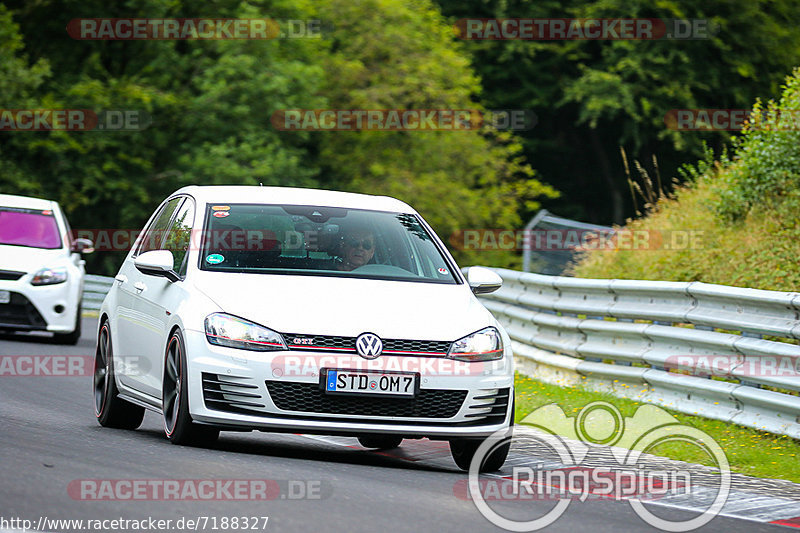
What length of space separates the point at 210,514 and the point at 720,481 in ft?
12.2

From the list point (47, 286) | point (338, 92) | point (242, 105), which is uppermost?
point (47, 286)

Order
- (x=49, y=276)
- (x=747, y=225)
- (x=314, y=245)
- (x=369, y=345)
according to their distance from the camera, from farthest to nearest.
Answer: (x=49, y=276) < (x=747, y=225) < (x=314, y=245) < (x=369, y=345)

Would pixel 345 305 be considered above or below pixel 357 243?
below

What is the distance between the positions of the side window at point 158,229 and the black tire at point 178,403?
1592 millimetres

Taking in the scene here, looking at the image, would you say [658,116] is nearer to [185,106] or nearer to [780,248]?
[185,106]

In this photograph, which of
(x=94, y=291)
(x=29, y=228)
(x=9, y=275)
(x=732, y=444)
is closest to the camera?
(x=732, y=444)

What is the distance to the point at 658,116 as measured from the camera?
4316 cm

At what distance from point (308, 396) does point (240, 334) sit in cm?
53

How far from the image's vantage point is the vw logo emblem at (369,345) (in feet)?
26.8

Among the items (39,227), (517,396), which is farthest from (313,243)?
(39,227)

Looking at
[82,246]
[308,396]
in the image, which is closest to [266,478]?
[308,396]

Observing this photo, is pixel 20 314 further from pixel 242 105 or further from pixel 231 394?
pixel 242 105

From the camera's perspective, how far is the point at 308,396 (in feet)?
26.8

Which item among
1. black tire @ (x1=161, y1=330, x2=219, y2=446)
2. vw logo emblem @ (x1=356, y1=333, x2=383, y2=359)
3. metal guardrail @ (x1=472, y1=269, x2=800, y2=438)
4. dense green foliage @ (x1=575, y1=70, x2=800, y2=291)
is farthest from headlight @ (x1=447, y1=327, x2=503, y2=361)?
dense green foliage @ (x1=575, y1=70, x2=800, y2=291)
